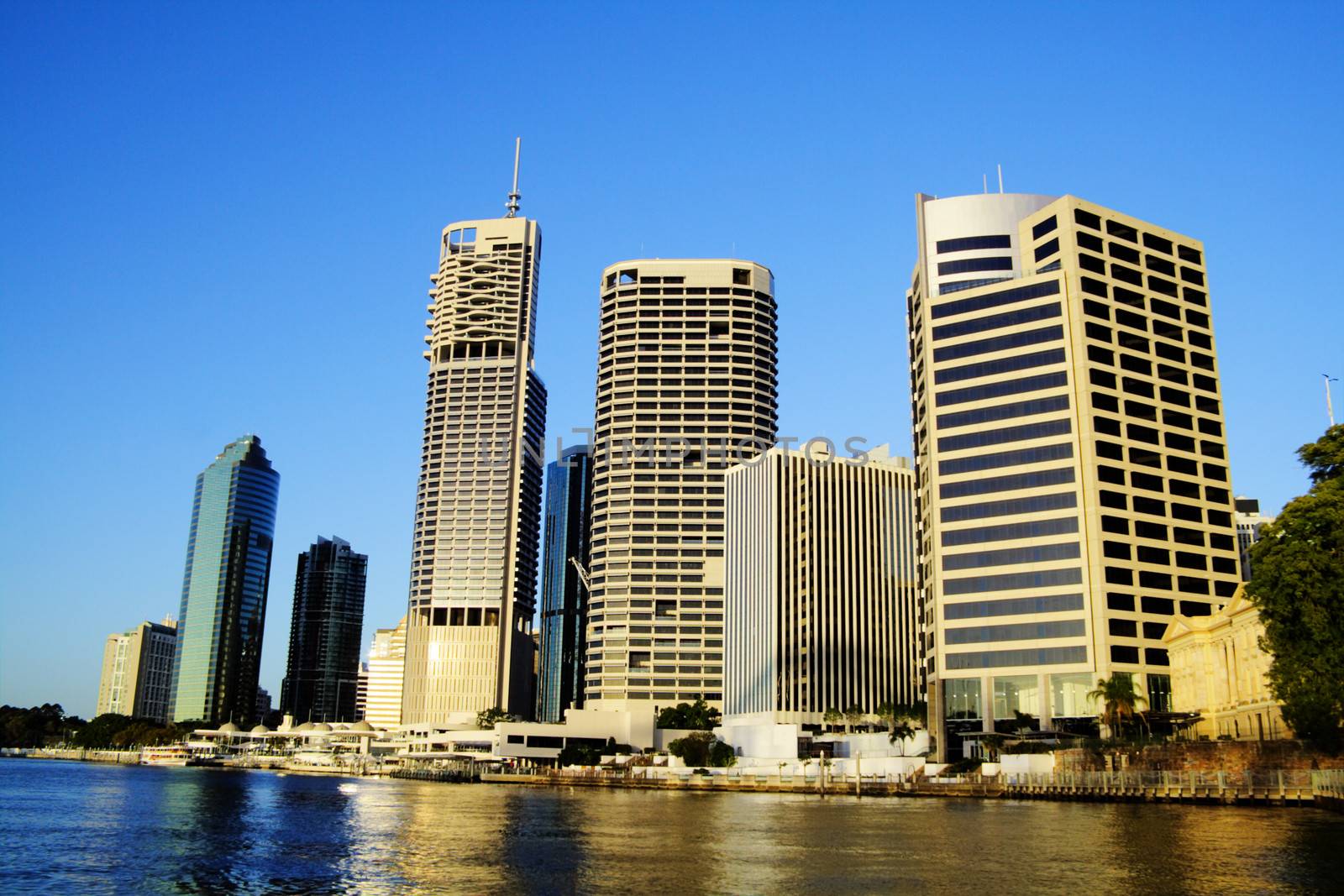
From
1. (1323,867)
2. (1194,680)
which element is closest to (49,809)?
(1323,867)

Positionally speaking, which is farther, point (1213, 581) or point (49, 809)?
point (1213, 581)

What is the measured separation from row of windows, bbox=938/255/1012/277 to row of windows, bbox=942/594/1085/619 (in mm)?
52084

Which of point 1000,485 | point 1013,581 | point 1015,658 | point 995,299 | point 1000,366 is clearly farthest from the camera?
point 995,299

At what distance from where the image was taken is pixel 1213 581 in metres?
164

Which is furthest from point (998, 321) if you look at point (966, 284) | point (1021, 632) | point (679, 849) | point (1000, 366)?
point (679, 849)

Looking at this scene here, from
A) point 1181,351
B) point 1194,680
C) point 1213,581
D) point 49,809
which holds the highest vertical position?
point 1181,351

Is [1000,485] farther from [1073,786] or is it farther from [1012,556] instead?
[1073,786]

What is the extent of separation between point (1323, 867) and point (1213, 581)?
115174 mm

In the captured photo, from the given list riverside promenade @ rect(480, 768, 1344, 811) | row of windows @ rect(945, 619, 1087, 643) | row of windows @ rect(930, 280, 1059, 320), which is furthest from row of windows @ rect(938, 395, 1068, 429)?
riverside promenade @ rect(480, 768, 1344, 811)

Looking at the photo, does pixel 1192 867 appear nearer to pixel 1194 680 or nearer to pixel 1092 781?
pixel 1092 781

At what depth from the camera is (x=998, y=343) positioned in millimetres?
168500

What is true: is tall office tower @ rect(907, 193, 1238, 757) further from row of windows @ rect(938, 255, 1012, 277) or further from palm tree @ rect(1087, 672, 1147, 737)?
palm tree @ rect(1087, 672, 1147, 737)

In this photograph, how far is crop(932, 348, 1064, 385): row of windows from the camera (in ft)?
541

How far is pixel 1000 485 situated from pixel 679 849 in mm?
99771
